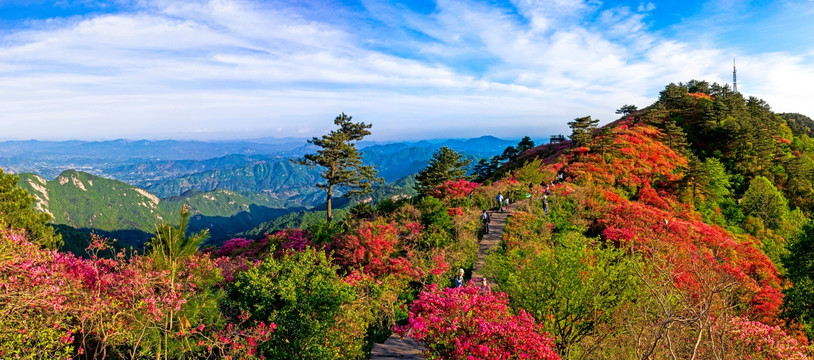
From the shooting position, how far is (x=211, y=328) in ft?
30.7

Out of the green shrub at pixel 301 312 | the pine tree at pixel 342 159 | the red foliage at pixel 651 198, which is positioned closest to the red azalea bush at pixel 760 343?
the green shrub at pixel 301 312

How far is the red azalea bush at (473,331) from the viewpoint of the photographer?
678 cm

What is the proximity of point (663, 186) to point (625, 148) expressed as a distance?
6.22 meters

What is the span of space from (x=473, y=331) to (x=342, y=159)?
27472 mm

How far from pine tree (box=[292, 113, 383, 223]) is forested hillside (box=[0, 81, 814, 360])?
0.96 meters

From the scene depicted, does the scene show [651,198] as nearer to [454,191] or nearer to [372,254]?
[454,191]

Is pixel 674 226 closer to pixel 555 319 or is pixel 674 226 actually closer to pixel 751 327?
pixel 751 327

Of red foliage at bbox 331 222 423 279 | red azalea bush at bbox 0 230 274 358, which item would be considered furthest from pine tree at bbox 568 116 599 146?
red azalea bush at bbox 0 230 274 358

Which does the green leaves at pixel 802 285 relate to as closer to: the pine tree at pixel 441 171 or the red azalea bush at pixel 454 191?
the red azalea bush at pixel 454 191

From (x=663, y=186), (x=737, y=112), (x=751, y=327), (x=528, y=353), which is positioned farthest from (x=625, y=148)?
(x=528, y=353)

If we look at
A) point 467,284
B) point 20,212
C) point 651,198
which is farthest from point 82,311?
point 651,198

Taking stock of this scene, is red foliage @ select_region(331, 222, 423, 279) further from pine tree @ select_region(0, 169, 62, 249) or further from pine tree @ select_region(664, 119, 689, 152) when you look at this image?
pine tree @ select_region(664, 119, 689, 152)

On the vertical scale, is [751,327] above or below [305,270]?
below

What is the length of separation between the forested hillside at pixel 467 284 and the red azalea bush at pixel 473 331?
0.04 m
